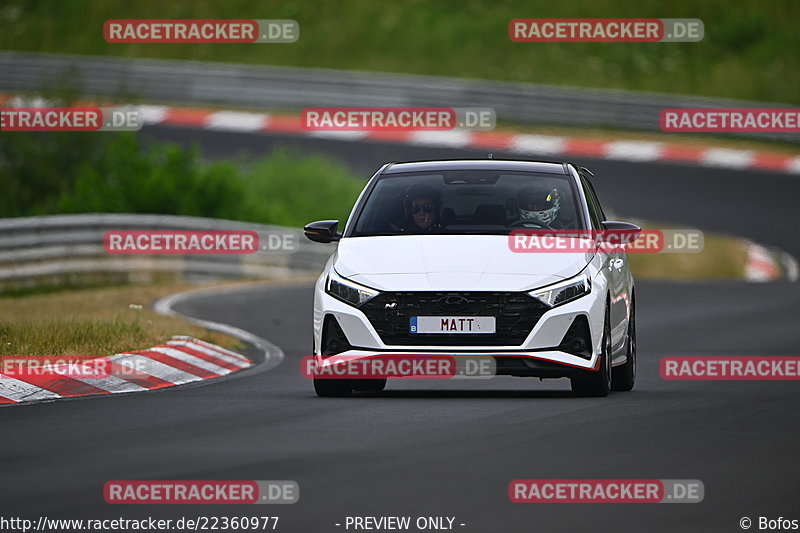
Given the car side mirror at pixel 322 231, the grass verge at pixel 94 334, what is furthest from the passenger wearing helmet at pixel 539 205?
the grass verge at pixel 94 334

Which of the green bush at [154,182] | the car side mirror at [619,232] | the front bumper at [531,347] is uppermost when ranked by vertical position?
the green bush at [154,182]

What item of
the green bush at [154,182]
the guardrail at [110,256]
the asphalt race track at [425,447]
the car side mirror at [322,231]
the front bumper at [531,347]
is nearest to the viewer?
the asphalt race track at [425,447]

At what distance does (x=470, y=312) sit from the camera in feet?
38.5

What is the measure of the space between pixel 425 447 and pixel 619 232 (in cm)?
396

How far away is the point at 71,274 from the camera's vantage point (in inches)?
971

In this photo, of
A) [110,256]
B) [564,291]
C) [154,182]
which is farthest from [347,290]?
[154,182]

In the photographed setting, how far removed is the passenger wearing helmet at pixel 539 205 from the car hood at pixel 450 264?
1.18ft

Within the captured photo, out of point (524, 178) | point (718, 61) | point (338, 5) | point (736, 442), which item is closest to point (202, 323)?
point (524, 178)

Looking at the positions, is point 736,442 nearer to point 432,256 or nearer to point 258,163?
point 432,256

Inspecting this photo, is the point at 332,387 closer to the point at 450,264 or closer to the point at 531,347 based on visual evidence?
the point at 450,264

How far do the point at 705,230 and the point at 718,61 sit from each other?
16.5m

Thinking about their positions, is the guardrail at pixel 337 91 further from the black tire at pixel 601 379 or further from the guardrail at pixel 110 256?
the black tire at pixel 601 379

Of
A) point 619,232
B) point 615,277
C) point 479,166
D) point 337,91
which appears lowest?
point 615,277

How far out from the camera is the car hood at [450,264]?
11.8 m
